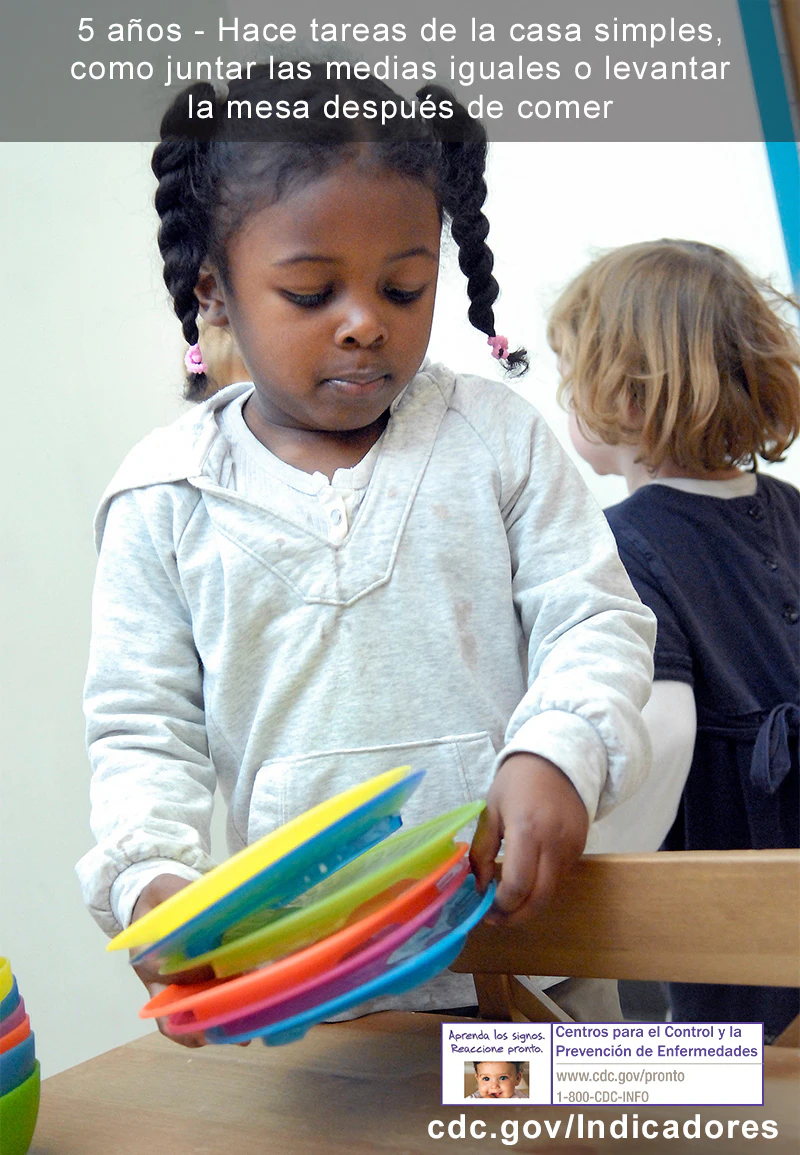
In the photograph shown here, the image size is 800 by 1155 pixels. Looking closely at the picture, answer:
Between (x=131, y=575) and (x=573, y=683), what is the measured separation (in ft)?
0.65

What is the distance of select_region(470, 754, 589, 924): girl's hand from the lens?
13.5 inches

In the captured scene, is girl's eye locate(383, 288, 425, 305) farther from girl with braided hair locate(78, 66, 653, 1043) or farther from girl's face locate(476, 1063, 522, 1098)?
girl's face locate(476, 1063, 522, 1098)

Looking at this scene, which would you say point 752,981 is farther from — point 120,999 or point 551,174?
point 551,174

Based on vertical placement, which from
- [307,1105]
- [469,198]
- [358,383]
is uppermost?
[469,198]

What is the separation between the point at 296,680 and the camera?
0.46 meters

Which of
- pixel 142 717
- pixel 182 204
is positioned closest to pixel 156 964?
pixel 142 717

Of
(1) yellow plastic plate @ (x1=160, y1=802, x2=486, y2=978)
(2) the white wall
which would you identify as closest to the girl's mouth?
(1) yellow plastic plate @ (x1=160, y1=802, x2=486, y2=978)

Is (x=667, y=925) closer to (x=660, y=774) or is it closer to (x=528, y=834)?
(x=528, y=834)

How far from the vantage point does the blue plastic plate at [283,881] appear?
0.28m

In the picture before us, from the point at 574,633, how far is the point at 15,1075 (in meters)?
0.24

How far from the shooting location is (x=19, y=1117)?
1.07ft

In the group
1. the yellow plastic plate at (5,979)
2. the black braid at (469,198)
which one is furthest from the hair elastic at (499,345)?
the yellow plastic plate at (5,979)

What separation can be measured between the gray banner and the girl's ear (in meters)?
0.08

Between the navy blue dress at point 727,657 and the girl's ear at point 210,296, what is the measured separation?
14.9 inches
